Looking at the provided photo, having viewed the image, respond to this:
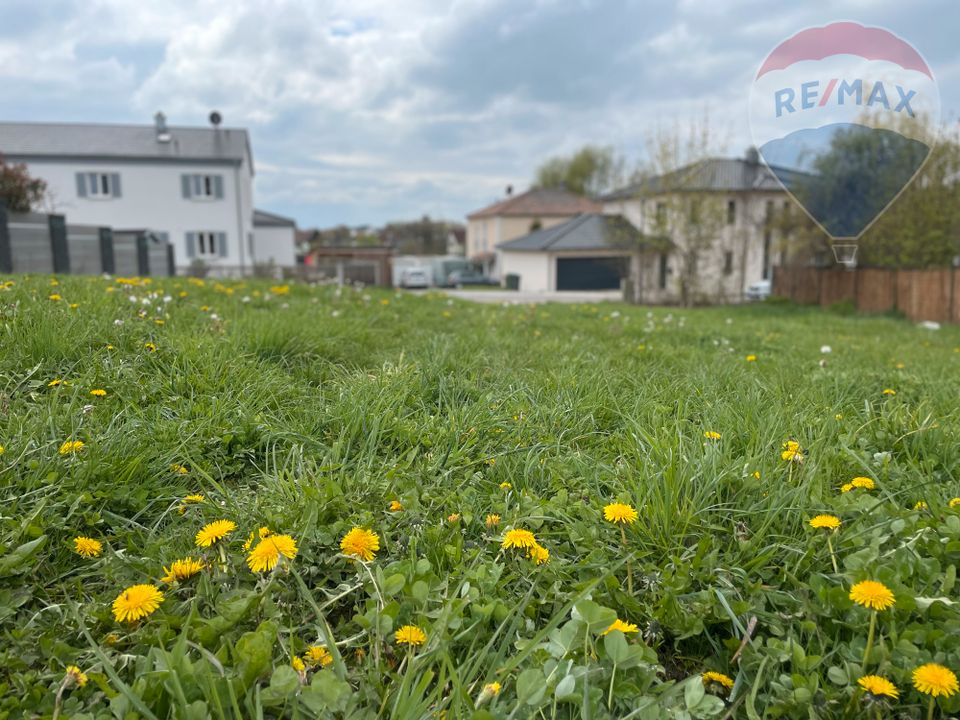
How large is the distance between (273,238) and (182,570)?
1647 inches

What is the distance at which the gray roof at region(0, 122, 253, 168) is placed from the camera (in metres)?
32.0

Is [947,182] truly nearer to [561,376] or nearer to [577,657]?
[561,376]

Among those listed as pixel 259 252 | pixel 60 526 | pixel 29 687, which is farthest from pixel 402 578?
pixel 259 252

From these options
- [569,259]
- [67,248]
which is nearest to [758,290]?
[569,259]

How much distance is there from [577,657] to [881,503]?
1128 millimetres

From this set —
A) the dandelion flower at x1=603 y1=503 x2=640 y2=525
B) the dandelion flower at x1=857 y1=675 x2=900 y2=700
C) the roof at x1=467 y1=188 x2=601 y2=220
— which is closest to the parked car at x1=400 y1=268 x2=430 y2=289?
the roof at x1=467 y1=188 x2=601 y2=220

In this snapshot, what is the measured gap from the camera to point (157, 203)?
32.6 metres

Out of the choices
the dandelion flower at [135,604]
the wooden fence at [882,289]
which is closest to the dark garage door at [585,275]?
the wooden fence at [882,289]

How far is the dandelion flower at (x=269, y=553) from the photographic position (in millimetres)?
1539

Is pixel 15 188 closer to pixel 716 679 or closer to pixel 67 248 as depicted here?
pixel 67 248

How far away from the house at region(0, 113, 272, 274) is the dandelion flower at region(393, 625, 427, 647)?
33.4 metres

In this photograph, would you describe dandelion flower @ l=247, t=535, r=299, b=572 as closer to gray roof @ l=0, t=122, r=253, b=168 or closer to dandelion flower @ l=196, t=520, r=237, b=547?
dandelion flower @ l=196, t=520, r=237, b=547

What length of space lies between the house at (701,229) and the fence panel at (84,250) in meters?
17.6

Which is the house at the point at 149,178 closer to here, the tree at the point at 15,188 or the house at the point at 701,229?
the tree at the point at 15,188
